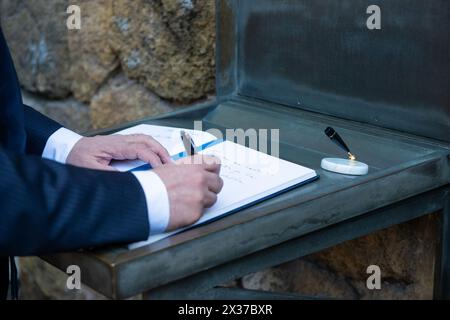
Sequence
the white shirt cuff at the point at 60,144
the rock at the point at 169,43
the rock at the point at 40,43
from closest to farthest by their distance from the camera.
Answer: the white shirt cuff at the point at 60,144, the rock at the point at 169,43, the rock at the point at 40,43

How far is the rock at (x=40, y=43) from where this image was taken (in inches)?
82.3

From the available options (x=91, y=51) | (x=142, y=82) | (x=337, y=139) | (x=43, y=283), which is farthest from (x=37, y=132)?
(x=43, y=283)

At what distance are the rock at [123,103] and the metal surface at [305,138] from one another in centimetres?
36

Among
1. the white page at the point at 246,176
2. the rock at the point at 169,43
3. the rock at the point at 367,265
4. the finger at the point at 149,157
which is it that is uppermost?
the rock at the point at 169,43

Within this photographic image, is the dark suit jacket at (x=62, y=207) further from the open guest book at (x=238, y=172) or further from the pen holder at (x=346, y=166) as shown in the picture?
the pen holder at (x=346, y=166)

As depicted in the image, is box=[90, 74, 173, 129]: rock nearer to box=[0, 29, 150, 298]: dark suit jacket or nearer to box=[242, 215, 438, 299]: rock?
box=[242, 215, 438, 299]: rock

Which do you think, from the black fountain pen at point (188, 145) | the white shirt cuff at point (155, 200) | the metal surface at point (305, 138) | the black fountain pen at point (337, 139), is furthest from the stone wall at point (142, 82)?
the white shirt cuff at point (155, 200)

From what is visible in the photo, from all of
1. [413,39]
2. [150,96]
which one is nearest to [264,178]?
[413,39]

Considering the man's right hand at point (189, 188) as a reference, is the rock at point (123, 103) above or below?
below

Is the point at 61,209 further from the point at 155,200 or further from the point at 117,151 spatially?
the point at 117,151

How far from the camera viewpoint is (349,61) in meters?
1.32

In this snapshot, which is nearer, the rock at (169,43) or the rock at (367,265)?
the rock at (367,265)
